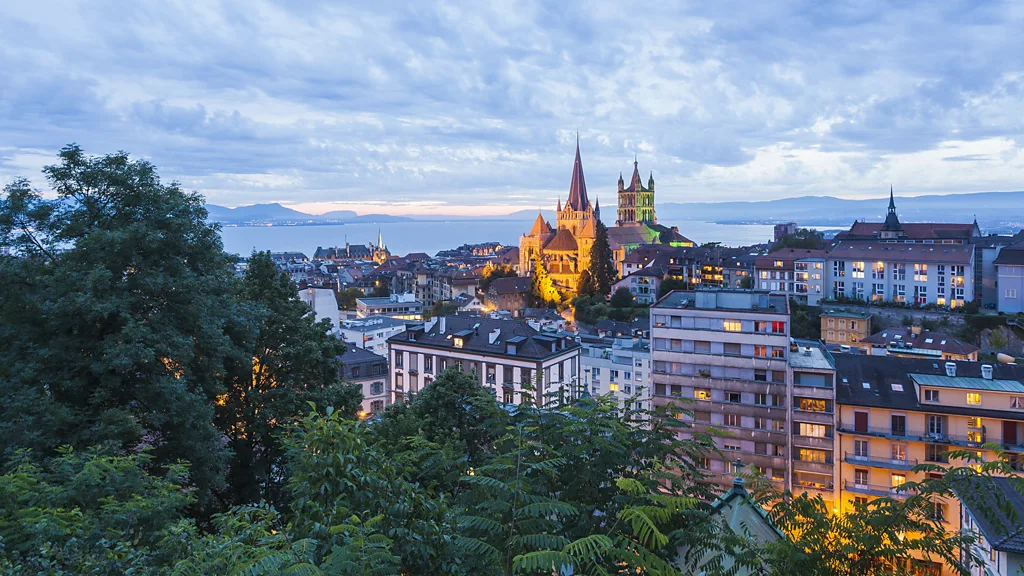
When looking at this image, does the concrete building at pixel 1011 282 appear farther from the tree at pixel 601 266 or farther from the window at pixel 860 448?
the window at pixel 860 448

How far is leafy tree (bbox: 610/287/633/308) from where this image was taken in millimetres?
78250

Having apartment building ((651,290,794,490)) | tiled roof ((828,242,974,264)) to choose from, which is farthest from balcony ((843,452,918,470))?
tiled roof ((828,242,974,264))

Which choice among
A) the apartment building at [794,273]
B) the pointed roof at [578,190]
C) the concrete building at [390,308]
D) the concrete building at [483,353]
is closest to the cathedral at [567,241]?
the pointed roof at [578,190]

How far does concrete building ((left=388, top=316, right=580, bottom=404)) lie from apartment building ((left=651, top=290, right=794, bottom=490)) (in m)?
5.54

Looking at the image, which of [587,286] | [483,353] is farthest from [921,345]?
[587,286]

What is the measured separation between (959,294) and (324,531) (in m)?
74.9

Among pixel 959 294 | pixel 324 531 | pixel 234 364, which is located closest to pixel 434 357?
pixel 234 364

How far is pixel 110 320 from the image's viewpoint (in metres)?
11.4

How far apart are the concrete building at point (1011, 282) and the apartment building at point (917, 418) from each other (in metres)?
38.6

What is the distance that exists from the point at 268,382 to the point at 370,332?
131ft

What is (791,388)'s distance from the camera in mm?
29109

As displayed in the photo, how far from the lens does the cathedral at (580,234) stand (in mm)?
114688

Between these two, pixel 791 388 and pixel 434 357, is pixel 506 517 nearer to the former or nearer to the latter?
pixel 791 388

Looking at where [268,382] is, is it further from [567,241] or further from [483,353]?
[567,241]
